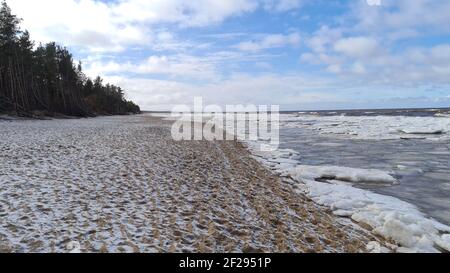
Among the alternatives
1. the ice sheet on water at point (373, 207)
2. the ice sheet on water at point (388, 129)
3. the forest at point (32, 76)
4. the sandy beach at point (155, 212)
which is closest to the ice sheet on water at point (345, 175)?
the ice sheet on water at point (373, 207)

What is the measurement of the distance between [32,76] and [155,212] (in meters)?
70.1

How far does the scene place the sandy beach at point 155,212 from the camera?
232 inches

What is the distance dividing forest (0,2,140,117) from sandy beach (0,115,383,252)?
4521 centimetres

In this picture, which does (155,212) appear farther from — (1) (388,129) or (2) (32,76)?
(2) (32,76)

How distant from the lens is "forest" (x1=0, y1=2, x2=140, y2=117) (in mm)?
51125

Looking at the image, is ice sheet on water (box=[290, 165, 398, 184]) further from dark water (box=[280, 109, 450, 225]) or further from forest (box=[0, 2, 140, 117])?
forest (box=[0, 2, 140, 117])

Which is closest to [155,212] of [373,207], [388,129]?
[373,207]

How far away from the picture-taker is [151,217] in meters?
7.12

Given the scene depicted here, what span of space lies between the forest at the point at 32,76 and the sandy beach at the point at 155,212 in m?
45.2

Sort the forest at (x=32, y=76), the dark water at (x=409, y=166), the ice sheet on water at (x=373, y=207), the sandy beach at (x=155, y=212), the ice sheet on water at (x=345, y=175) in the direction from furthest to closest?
the forest at (x=32, y=76) → the ice sheet on water at (x=345, y=175) → the dark water at (x=409, y=166) → the ice sheet on water at (x=373, y=207) → the sandy beach at (x=155, y=212)

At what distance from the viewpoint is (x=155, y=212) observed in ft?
24.6

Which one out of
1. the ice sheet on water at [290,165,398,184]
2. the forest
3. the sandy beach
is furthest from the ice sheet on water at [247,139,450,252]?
the forest

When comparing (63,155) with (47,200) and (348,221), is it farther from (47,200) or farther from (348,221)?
(348,221)

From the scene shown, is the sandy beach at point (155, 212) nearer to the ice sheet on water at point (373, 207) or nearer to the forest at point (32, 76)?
the ice sheet on water at point (373, 207)
